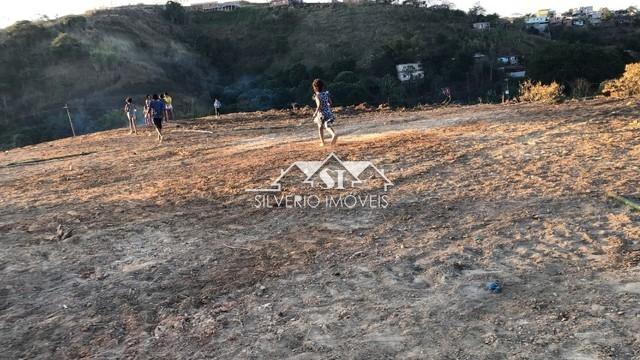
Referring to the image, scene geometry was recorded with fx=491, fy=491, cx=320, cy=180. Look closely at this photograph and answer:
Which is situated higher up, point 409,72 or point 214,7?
point 214,7

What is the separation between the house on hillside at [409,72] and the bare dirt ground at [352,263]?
3680cm

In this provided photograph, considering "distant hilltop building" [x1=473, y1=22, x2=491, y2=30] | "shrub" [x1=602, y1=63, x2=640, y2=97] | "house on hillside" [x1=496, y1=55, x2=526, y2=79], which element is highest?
"distant hilltop building" [x1=473, y1=22, x2=491, y2=30]

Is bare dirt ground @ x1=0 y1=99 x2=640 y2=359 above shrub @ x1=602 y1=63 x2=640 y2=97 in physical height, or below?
below

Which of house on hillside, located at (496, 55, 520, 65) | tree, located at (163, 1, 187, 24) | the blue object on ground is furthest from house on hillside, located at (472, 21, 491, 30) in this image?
the blue object on ground

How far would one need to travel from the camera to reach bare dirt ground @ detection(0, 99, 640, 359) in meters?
3.46

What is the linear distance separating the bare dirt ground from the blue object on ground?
0.22ft

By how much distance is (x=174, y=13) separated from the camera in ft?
192

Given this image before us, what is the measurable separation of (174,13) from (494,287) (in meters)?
61.3

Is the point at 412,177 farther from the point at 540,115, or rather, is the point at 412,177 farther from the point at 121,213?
the point at 540,115

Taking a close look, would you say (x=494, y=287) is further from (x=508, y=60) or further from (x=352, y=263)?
(x=508, y=60)

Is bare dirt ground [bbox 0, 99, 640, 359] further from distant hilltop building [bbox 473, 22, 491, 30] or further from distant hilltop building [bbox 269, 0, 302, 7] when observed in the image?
distant hilltop building [bbox 269, 0, 302, 7]

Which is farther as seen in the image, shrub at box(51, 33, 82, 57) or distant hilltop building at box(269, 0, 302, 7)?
distant hilltop building at box(269, 0, 302, 7)

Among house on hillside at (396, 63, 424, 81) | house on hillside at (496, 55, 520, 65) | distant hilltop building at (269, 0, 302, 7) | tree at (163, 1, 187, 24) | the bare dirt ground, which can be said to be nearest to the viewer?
the bare dirt ground

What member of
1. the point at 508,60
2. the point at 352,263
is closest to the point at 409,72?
the point at 508,60
